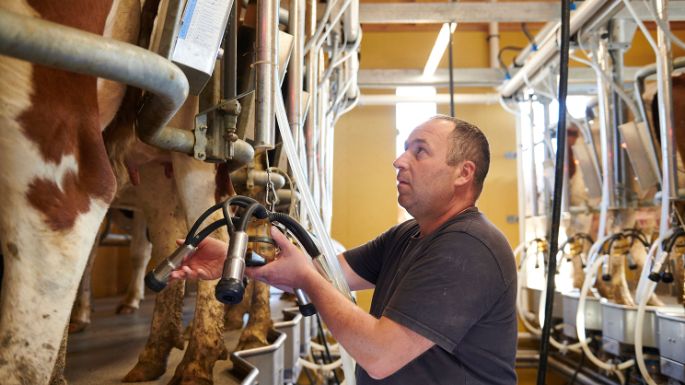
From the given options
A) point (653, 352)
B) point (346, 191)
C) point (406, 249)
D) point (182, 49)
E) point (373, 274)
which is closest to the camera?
point (182, 49)

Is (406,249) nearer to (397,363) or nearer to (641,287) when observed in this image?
(397,363)

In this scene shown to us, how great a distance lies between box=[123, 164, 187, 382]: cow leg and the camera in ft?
5.17

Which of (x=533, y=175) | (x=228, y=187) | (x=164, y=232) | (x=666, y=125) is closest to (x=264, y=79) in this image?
(x=228, y=187)

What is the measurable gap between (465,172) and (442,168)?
0.05 m

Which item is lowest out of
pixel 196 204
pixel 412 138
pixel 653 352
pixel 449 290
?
pixel 653 352

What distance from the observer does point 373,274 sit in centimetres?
145

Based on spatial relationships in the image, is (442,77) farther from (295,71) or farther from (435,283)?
(435,283)

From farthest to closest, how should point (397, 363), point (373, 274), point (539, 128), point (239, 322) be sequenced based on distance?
point (539, 128)
point (239, 322)
point (373, 274)
point (397, 363)

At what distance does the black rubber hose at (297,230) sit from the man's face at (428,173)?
390 millimetres

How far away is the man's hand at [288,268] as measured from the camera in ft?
3.01

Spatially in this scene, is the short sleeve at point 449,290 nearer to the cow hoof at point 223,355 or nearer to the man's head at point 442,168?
the man's head at point 442,168

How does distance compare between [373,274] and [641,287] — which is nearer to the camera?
[373,274]

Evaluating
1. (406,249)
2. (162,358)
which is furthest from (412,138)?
(162,358)

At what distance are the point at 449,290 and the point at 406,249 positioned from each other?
309 mm
